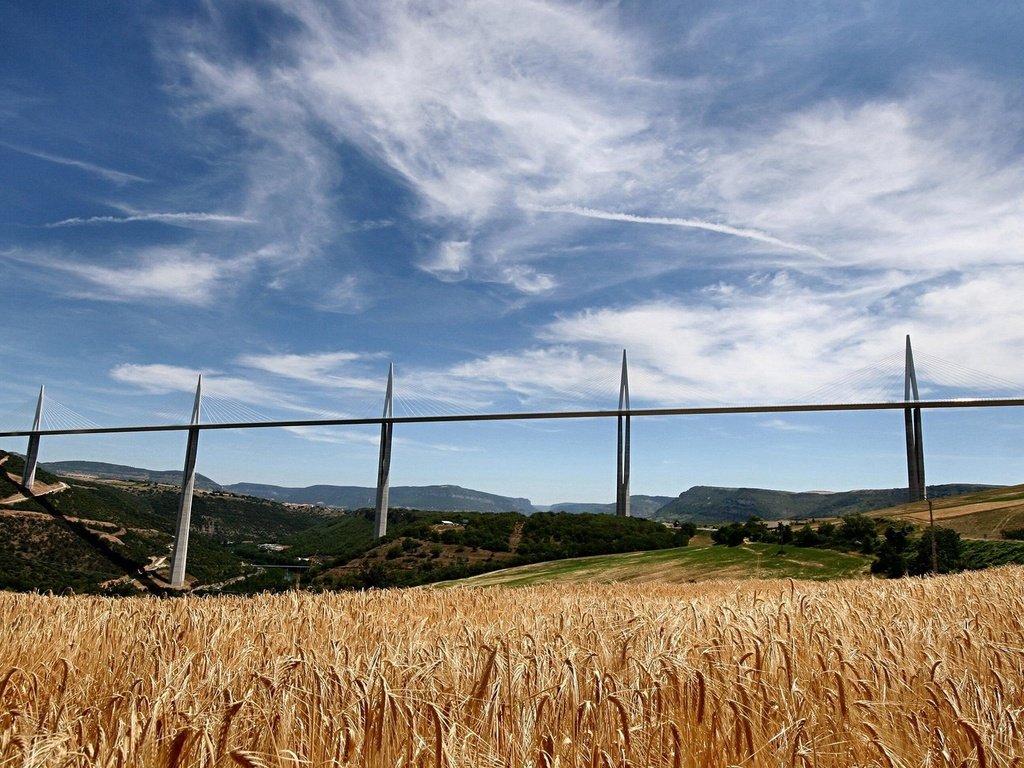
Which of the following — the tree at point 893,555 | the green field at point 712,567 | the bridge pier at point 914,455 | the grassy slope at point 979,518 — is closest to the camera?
the tree at point 893,555

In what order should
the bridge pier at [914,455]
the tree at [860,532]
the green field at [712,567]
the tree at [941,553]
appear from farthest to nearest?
the bridge pier at [914,455], the tree at [860,532], the green field at [712,567], the tree at [941,553]

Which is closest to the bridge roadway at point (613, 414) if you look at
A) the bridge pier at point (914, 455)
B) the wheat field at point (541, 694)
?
the bridge pier at point (914, 455)

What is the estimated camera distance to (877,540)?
2281 cm

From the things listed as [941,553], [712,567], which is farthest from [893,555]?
[712,567]

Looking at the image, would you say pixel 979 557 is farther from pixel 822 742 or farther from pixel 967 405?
pixel 967 405

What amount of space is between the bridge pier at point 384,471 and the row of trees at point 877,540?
1243 inches

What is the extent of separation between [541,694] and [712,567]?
21.3 metres

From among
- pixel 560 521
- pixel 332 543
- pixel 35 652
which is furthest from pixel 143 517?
pixel 35 652

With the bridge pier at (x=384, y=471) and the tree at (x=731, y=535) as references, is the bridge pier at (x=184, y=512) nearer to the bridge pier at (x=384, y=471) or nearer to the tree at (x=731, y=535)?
the bridge pier at (x=384, y=471)

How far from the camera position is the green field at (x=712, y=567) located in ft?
67.5

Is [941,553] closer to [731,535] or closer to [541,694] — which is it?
[731,535]

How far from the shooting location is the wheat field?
2.30 meters

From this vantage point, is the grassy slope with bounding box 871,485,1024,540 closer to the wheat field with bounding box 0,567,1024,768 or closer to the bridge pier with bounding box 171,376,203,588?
the wheat field with bounding box 0,567,1024,768

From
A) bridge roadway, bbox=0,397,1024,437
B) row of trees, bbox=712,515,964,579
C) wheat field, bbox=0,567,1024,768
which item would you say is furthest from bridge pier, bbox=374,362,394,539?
wheat field, bbox=0,567,1024,768
